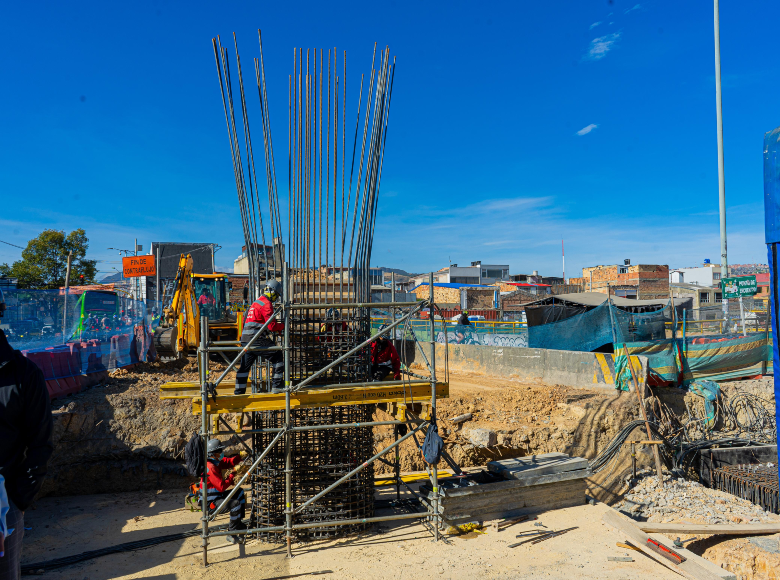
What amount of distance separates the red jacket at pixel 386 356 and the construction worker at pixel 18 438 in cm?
504

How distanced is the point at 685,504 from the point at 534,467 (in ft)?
12.7

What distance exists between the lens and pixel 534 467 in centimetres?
789

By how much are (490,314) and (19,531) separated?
3099 centimetres

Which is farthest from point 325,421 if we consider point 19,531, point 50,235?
point 50,235

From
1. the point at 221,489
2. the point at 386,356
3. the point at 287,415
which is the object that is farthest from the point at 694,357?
the point at 221,489

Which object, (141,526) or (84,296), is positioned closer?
(141,526)

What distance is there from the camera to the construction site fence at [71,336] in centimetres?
1154

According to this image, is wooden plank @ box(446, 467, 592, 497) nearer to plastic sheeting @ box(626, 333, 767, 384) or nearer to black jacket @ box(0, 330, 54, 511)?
black jacket @ box(0, 330, 54, 511)

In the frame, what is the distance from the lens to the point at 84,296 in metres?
14.5

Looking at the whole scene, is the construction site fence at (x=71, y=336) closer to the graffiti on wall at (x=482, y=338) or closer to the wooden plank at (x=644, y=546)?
the wooden plank at (x=644, y=546)

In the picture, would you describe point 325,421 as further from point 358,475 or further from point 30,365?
point 30,365

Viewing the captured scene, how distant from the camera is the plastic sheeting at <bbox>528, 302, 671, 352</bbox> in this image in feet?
47.1

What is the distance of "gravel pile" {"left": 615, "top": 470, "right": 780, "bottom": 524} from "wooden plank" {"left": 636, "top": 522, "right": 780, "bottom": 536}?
1.08 m

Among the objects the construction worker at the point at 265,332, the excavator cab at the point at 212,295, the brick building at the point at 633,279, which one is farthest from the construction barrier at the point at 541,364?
the brick building at the point at 633,279
